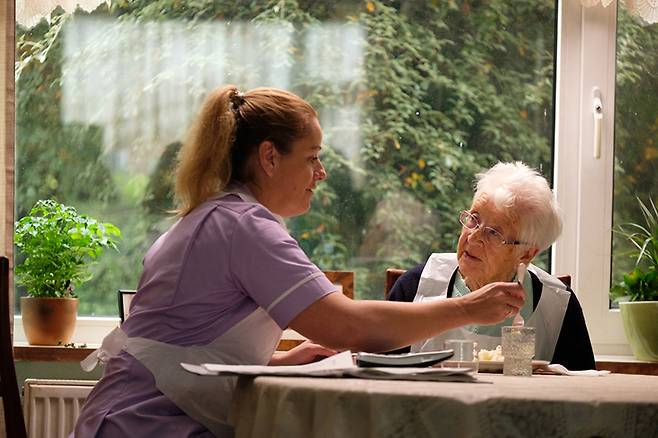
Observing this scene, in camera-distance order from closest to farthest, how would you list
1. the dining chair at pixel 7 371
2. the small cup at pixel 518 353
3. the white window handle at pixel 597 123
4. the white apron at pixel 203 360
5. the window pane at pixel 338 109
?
the white apron at pixel 203 360 → the small cup at pixel 518 353 → the dining chair at pixel 7 371 → the white window handle at pixel 597 123 → the window pane at pixel 338 109

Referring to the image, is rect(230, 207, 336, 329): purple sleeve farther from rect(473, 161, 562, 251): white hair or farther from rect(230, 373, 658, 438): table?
rect(473, 161, 562, 251): white hair

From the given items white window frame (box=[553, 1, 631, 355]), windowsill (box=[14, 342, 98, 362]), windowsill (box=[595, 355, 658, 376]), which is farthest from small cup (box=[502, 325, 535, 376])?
windowsill (box=[14, 342, 98, 362])

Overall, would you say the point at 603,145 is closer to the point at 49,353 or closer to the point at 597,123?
the point at 597,123

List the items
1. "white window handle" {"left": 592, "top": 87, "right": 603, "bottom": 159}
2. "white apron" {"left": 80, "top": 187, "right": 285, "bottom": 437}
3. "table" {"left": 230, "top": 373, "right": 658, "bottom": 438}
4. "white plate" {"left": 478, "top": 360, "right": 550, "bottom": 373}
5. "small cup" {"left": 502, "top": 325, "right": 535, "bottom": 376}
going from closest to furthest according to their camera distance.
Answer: "table" {"left": 230, "top": 373, "right": 658, "bottom": 438} → "white apron" {"left": 80, "top": 187, "right": 285, "bottom": 437} → "small cup" {"left": 502, "top": 325, "right": 535, "bottom": 376} → "white plate" {"left": 478, "top": 360, "right": 550, "bottom": 373} → "white window handle" {"left": 592, "top": 87, "right": 603, "bottom": 159}

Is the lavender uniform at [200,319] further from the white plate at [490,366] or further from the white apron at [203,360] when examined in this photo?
the white plate at [490,366]

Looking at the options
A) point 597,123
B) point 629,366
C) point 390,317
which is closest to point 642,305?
point 629,366

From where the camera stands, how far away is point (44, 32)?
3658 mm

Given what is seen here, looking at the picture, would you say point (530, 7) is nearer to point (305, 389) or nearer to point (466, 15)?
point (466, 15)

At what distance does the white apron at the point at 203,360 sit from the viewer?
5.82ft

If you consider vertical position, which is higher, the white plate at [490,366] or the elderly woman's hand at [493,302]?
the elderly woman's hand at [493,302]

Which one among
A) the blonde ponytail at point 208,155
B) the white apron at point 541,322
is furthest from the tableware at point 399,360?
the white apron at point 541,322

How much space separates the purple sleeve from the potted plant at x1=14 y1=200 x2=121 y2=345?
1.69m

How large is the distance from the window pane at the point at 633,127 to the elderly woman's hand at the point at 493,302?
5.84ft

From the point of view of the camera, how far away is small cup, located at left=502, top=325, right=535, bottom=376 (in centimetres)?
194
